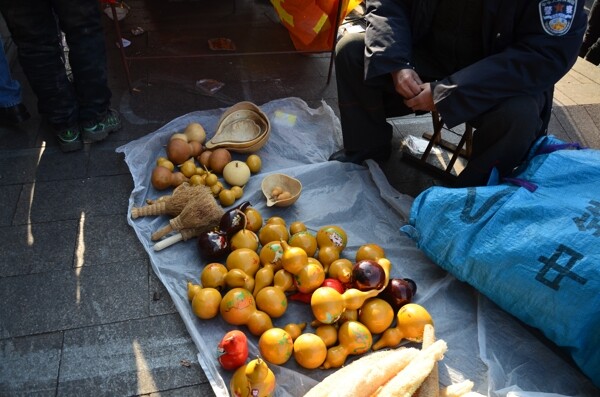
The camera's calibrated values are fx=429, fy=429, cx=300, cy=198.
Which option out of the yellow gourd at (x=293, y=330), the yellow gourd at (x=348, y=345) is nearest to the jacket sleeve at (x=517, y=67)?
the yellow gourd at (x=348, y=345)

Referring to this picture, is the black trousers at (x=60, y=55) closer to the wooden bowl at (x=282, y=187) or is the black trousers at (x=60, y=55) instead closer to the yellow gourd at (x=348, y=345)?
the wooden bowl at (x=282, y=187)

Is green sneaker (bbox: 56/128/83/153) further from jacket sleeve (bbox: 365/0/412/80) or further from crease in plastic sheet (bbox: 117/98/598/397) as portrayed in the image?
jacket sleeve (bbox: 365/0/412/80)

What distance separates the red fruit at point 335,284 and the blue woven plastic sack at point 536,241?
0.44m

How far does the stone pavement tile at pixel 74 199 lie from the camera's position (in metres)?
2.21

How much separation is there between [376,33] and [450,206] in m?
0.99

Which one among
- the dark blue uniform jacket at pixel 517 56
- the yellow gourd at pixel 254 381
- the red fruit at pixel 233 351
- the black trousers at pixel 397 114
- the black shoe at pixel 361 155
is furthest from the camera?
the black shoe at pixel 361 155

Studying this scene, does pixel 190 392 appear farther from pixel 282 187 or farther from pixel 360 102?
pixel 360 102

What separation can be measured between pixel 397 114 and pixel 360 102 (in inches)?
10.6

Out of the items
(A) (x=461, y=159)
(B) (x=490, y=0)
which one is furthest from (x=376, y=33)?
(A) (x=461, y=159)

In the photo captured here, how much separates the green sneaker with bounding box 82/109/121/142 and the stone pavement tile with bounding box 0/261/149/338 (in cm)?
101

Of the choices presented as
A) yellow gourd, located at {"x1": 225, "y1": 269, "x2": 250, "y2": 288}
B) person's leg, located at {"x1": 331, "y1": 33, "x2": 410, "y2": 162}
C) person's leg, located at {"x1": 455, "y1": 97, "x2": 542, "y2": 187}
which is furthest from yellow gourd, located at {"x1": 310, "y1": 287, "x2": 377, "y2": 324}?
person's leg, located at {"x1": 331, "y1": 33, "x2": 410, "y2": 162}

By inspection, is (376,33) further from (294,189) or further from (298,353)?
(298,353)

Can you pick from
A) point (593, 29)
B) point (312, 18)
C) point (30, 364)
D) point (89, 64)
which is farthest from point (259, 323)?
point (593, 29)

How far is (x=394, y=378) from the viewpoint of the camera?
1371 mm
